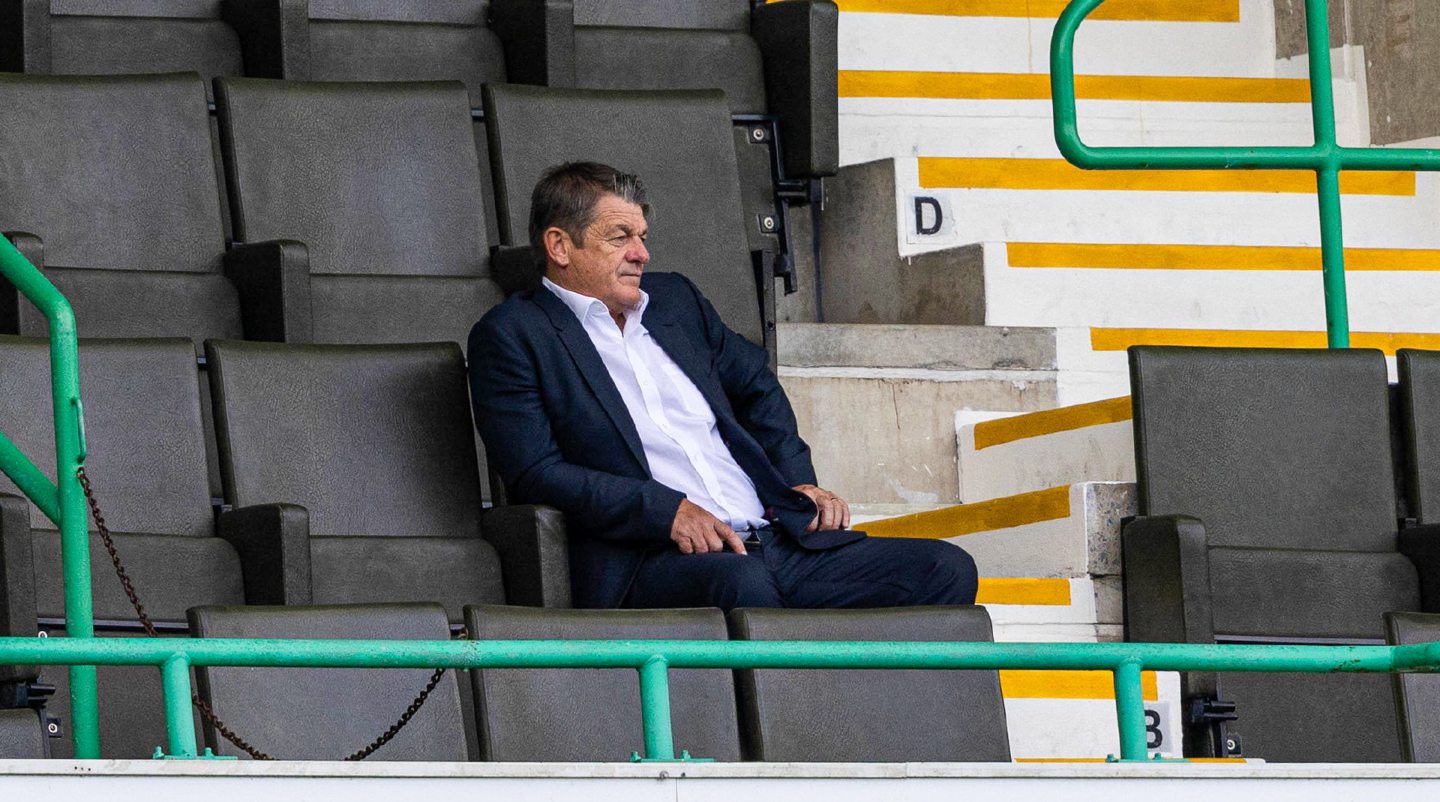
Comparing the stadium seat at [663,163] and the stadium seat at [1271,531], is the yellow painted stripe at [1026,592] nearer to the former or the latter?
the stadium seat at [1271,531]

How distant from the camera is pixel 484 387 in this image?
7.78 ft

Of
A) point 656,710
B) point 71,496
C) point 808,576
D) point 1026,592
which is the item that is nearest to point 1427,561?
point 1026,592

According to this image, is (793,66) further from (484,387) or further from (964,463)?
(484,387)

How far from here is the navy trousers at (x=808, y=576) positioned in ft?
7.22

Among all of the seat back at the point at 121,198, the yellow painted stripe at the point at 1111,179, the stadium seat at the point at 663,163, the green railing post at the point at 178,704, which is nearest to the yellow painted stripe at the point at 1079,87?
the yellow painted stripe at the point at 1111,179

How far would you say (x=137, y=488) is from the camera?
2285 mm

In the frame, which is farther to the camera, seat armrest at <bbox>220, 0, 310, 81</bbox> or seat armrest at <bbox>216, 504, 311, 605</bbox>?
seat armrest at <bbox>220, 0, 310, 81</bbox>

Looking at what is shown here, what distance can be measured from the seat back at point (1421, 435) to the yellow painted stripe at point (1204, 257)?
2.05 ft

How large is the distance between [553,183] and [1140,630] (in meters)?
0.71

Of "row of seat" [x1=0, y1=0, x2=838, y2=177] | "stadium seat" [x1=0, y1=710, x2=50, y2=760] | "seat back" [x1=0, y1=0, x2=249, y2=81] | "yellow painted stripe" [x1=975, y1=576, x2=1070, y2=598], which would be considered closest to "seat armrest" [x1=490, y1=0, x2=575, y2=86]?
"row of seat" [x1=0, y1=0, x2=838, y2=177]

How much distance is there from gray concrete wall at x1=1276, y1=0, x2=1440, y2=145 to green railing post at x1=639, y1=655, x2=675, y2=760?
2182mm

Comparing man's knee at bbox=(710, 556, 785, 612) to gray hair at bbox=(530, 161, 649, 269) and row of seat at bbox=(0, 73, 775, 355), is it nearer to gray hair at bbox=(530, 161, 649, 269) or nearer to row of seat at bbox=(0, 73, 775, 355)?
gray hair at bbox=(530, 161, 649, 269)

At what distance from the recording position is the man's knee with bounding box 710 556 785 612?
218 cm

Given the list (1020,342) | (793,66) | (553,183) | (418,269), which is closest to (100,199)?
(418,269)
